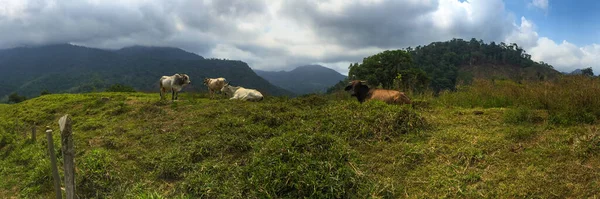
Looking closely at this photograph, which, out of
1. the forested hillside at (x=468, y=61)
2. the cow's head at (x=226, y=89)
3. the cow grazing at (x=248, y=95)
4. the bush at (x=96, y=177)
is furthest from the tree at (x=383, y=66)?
the bush at (x=96, y=177)

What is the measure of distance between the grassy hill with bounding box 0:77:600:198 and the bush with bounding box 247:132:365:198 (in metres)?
0.02

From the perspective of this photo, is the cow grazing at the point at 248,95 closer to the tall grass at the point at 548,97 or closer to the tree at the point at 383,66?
the tall grass at the point at 548,97

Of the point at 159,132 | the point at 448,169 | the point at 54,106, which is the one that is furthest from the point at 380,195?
the point at 54,106

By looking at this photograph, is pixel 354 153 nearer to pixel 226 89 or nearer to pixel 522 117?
pixel 522 117

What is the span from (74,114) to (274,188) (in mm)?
9727

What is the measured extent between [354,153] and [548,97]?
433 centimetres

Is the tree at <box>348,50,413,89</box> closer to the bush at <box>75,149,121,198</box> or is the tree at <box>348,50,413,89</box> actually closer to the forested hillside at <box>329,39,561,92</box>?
the forested hillside at <box>329,39,561,92</box>

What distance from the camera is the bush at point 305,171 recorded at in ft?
12.0

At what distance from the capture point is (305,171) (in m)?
3.88

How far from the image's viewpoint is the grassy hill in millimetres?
3713

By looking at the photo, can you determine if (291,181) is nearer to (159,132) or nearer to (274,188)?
(274,188)

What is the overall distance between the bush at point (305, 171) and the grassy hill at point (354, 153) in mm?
15

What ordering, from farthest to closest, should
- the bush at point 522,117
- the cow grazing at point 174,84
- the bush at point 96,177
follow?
the cow grazing at point 174,84, the bush at point 522,117, the bush at point 96,177

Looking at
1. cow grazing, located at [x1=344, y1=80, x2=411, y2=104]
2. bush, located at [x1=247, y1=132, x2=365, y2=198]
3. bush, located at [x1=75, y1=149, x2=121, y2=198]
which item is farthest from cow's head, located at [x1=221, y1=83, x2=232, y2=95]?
bush, located at [x1=247, y1=132, x2=365, y2=198]
